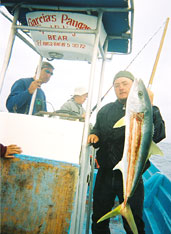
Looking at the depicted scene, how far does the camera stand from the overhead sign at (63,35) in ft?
7.91

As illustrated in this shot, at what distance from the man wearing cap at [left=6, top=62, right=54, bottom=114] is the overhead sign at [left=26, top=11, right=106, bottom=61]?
67cm

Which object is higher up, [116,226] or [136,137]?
[136,137]

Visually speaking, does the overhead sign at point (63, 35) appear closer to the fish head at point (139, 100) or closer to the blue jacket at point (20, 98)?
the blue jacket at point (20, 98)

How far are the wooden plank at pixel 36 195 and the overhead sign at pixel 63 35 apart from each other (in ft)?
6.48

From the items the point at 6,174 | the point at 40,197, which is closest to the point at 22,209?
the point at 40,197

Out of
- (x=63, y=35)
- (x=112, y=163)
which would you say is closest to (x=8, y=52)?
(x=63, y=35)

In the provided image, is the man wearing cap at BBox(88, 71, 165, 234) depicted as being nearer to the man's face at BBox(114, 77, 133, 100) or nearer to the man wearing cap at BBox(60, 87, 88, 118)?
the man's face at BBox(114, 77, 133, 100)

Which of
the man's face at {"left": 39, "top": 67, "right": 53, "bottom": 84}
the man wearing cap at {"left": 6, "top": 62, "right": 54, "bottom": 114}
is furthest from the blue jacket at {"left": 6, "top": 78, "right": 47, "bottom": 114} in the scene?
the man's face at {"left": 39, "top": 67, "right": 53, "bottom": 84}

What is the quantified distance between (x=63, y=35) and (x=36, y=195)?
2.43m

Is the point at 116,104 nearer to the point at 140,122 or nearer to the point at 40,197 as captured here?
the point at 140,122

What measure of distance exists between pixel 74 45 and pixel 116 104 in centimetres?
128

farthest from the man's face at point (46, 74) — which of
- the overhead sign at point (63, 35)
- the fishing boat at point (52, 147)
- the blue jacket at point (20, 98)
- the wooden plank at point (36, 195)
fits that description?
the wooden plank at point (36, 195)

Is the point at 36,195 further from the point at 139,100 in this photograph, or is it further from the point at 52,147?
the point at 139,100

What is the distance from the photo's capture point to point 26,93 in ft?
9.00
